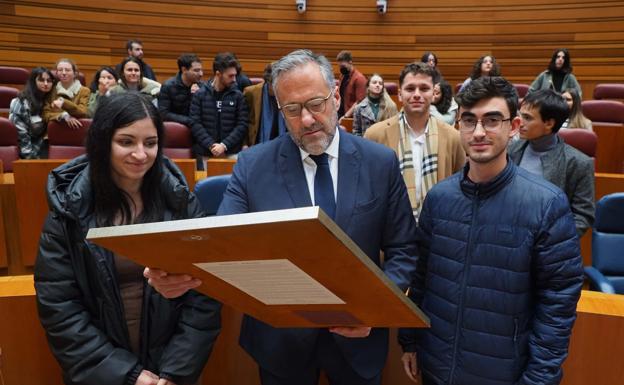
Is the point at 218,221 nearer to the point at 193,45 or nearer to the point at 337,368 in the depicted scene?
the point at 337,368

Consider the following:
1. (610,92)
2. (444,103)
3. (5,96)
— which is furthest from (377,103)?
(610,92)

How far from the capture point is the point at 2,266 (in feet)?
5.92

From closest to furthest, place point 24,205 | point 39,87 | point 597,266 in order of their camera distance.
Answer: point 597,266 < point 24,205 < point 39,87

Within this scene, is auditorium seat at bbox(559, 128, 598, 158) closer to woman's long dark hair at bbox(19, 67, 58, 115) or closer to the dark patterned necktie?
the dark patterned necktie

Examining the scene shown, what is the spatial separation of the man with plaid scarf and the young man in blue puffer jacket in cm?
51

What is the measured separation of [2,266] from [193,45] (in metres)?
4.08

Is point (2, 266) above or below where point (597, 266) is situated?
below

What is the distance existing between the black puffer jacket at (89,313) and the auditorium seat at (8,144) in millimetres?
1912

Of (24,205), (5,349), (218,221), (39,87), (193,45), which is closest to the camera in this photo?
(218,221)

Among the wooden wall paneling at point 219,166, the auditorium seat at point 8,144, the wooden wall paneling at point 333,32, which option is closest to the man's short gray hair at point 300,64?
the wooden wall paneling at point 219,166

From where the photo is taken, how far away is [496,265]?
72cm

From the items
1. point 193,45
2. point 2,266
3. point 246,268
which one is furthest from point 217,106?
point 193,45

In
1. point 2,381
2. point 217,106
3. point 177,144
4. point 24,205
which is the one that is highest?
point 217,106

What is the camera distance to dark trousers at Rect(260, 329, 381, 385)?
750 millimetres
